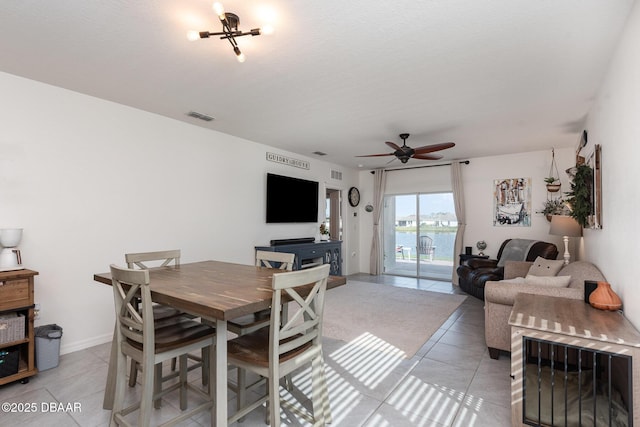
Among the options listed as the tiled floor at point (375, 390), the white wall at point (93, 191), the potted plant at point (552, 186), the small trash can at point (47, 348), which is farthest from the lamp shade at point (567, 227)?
the small trash can at point (47, 348)

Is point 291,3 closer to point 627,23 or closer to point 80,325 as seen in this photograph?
point 627,23

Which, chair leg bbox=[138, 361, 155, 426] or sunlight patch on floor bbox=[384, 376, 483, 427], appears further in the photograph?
sunlight patch on floor bbox=[384, 376, 483, 427]

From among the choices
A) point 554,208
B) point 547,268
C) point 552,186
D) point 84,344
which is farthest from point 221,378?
point 554,208

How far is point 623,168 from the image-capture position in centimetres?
219

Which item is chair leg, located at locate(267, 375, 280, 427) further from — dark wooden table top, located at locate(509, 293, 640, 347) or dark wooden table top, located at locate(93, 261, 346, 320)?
dark wooden table top, located at locate(509, 293, 640, 347)

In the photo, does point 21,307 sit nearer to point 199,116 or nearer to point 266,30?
point 199,116

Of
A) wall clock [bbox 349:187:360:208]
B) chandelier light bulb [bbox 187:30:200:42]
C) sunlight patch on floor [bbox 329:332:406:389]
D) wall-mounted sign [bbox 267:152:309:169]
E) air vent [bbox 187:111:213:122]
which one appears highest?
air vent [bbox 187:111:213:122]

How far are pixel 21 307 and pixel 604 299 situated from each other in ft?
14.5

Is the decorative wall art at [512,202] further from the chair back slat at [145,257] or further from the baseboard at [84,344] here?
the baseboard at [84,344]

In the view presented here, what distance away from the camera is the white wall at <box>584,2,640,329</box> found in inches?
76.5

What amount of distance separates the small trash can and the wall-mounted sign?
12.2 feet

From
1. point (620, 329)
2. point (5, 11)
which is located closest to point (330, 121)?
point (5, 11)

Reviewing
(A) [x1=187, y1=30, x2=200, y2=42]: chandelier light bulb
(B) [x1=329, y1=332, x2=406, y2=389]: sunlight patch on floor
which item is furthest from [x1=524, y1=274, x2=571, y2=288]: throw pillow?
(A) [x1=187, y1=30, x2=200, y2=42]: chandelier light bulb

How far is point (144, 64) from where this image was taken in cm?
268
